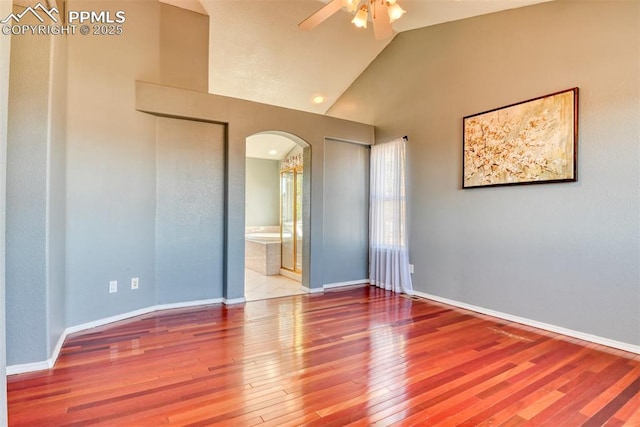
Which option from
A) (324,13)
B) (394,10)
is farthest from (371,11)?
(324,13)

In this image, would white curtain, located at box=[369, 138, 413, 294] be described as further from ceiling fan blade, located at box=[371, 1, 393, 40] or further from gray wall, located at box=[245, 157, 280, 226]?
gray wall, located at box=[245, 157, 280, 226]

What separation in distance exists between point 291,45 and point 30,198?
363cm

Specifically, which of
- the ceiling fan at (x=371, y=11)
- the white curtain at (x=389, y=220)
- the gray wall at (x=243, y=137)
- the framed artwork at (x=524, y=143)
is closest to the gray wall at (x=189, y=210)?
the gray wall at (x=243, y=137)

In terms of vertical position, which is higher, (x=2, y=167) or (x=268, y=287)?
(x=2, y=167)

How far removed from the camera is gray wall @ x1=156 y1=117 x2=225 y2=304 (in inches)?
144

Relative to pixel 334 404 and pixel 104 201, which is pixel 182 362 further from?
pixel 104 201

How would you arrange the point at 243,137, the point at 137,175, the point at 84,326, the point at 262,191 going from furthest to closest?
1. the point at 262,191
2. the point at 243,137
3. the point at 137,175
4. the point at 84,326

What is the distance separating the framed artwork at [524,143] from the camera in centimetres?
299

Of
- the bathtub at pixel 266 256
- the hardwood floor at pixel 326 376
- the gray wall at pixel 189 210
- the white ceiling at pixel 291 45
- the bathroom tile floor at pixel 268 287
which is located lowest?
the hardwood floor at pixel 326 376

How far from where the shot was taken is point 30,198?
223 centimetres

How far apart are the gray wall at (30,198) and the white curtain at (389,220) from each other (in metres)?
3.77

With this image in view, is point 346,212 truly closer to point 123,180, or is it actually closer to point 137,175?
point 137,175

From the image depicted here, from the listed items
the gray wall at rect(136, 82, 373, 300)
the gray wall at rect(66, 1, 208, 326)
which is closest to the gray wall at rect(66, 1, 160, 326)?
the gray wall at rect(66, 1, 208, 326)

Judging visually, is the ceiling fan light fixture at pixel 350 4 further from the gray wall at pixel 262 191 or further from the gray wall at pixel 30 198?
the gray wall at pixel 262 191
